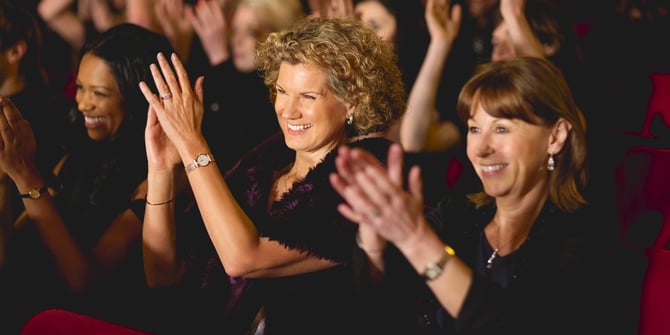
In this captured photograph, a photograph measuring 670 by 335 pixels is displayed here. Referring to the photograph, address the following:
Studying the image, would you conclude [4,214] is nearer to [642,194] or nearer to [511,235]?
[511,235]

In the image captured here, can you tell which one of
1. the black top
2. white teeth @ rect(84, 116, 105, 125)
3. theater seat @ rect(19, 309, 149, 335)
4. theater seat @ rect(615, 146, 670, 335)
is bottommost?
theater seat @ rect(615, 146, 670, 335)

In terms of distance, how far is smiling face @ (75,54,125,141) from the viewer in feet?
6.64

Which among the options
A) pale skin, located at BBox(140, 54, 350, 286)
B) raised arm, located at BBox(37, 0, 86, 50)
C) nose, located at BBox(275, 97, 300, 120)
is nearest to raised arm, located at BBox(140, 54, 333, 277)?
pale skin, located at BBox(140, 54, 350, 286)

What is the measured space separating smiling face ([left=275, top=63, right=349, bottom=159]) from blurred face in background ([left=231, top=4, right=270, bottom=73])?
1.27m

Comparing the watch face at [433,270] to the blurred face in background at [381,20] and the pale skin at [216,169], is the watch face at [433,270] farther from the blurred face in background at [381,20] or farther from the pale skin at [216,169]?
the blurred face in background at [381,20]

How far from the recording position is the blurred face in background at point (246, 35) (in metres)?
2.88

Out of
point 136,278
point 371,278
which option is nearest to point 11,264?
point 136,278

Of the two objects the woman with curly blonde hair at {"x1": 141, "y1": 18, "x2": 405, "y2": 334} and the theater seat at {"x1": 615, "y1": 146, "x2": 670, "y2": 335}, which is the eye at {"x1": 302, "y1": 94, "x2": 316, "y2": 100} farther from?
the theater seat at {"x1": 615, "y1": 146, "x2": 670, "y2": 335}

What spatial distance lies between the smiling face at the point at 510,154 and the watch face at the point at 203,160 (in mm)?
495

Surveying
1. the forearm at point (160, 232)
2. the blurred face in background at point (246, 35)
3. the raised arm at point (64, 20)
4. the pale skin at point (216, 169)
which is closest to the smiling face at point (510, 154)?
the pale skin at point (216, 169)

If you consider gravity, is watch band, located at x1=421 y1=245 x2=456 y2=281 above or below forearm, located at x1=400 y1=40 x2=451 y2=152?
above

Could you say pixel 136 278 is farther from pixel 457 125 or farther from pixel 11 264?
pixel 457 125

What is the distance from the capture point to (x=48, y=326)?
1093 mm

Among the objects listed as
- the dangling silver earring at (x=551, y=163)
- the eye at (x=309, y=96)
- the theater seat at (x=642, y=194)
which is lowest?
the theater seat at (x=642, y=194)
